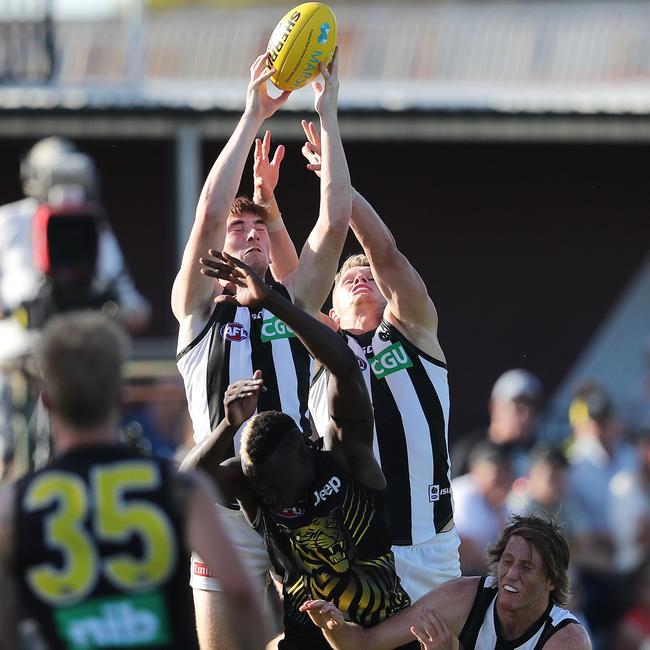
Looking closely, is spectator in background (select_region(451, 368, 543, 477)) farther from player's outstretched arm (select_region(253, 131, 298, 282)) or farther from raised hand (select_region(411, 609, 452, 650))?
raised hand (select_region(411, 609, 452, 650))

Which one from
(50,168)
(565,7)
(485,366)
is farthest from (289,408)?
(565,7)

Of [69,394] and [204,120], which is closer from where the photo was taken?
[69,394]

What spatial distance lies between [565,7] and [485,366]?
4.84m

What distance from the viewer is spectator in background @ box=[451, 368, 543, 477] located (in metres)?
10.6

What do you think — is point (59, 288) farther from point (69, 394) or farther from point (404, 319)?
point (69, 394)

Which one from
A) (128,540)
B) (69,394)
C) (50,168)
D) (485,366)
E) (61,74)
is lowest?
(485,366)

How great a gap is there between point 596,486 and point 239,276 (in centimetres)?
637

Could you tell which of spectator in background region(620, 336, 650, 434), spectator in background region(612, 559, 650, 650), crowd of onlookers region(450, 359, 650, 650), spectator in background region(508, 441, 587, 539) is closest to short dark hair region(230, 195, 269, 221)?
crowd of onlookers region(450, 359, 650, 650)

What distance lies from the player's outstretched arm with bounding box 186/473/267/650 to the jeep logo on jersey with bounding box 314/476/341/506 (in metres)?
1.34

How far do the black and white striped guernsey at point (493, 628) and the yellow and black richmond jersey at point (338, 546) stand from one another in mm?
270

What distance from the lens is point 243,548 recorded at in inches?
236

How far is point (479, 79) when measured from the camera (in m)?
17.1

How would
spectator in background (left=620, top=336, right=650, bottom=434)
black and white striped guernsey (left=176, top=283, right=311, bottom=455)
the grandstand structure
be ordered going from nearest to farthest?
1. black and white striped guernsey (left=176, top=283, right=311, bottom=455)
2. spectator in background (left=620, top=336, right=650, bottom=434)
3. the grandstand structure

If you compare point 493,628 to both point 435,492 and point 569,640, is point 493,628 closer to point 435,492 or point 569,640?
point 569,640
